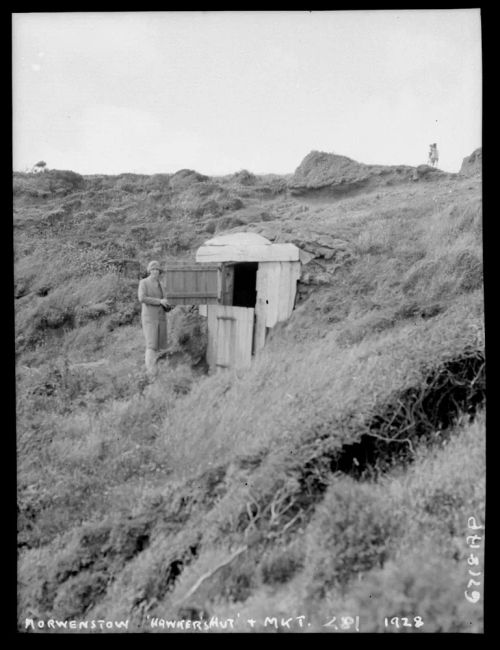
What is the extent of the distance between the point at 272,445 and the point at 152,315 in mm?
2989

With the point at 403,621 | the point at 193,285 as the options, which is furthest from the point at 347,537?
the point at 193,285

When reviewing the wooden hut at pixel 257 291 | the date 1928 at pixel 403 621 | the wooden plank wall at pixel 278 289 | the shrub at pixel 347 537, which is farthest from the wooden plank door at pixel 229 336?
the date 1928 at pixel 403 621

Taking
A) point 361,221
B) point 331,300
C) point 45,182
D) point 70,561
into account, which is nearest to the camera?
point 70,561

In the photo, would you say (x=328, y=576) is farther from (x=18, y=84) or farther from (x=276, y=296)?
(x=18, y=84)

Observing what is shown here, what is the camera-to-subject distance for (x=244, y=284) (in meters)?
9.34

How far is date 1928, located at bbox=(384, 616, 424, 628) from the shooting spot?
204 inches

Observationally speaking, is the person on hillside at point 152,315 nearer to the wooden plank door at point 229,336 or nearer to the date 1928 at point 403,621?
the wooden plank door at point 229,336

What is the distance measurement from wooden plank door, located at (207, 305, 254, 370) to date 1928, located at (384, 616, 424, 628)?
368 centimetres

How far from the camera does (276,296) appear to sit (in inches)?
318

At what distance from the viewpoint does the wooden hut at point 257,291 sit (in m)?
8.02

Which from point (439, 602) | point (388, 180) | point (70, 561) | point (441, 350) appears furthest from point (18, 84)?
point (388, 180)

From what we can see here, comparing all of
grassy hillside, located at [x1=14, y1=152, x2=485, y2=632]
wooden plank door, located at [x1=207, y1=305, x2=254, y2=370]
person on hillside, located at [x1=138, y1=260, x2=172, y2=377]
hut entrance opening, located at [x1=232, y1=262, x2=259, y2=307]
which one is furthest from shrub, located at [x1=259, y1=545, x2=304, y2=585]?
hut entrance opening, located at [x1=232, y1=262, x2=259, y2=307]

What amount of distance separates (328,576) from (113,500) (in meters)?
2.45

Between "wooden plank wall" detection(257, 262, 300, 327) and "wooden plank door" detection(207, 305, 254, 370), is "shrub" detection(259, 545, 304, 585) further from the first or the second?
"wooden plank wall" detection(257, 262, 300, 327)
